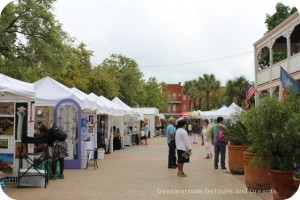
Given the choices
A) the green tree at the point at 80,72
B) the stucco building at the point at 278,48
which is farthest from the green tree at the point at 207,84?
the stucco building at the point at 278,48

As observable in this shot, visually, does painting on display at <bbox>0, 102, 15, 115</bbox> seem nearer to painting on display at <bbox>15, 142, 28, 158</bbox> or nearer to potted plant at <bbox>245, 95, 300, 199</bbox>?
painting on display at <bbox>15, 142, 28, 158</bbox>

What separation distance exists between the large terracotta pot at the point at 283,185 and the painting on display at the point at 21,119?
6.25 m

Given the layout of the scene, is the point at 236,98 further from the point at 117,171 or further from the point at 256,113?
the point at 256,113

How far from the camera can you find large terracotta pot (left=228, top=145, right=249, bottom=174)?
41.3 feet

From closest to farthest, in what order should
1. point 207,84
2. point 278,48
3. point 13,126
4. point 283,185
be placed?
1. point 283,185
2. point 13,126
3. point 278,48
4. point 207,84

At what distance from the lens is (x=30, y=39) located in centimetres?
2025

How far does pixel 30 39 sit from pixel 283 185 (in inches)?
614

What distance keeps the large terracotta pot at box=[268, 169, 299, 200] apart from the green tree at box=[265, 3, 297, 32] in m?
30.1

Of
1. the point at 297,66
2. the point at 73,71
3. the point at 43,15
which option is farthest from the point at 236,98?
the point at 43,15

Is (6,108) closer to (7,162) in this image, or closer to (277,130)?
(7,162)

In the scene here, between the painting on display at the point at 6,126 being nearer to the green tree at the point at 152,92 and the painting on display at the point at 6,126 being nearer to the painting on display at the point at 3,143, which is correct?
the painting on display at the point at 3,143

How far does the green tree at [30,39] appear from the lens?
19.3 meters

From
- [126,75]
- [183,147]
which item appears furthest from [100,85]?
[183,147]

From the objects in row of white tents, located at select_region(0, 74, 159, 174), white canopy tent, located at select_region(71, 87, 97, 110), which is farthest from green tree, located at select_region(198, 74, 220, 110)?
white canopy tent, located at select_region(71, 87, 97, 110)
